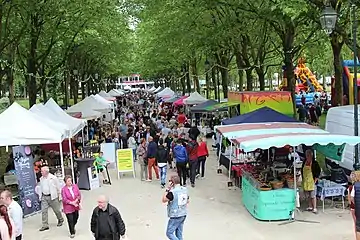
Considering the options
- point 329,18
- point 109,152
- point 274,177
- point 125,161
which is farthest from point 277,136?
point 109,152

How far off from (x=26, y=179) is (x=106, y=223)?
20.8ft

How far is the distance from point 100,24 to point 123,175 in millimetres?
10921

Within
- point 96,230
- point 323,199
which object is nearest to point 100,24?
point 323,199

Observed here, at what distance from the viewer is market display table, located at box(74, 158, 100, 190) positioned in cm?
1662

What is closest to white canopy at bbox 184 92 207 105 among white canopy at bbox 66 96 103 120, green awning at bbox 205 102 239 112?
green awning at bbox 205 102 239 112

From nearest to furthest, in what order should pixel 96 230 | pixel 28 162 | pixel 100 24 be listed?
1. pixel 96 230
2. pixel 28 162
3. pixel 100 24

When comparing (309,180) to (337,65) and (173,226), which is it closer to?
(173,226)

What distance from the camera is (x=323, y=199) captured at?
12.7 m

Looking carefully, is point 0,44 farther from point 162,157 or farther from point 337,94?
point 337,94

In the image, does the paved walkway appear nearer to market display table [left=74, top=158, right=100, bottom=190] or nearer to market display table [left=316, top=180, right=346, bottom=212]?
market display table [left=316, top=180, right=346, bottom=212]

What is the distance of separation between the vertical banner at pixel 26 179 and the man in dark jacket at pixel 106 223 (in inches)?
238

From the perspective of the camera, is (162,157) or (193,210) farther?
(162,157)

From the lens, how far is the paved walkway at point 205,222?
36.2 feet

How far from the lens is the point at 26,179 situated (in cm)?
1345
